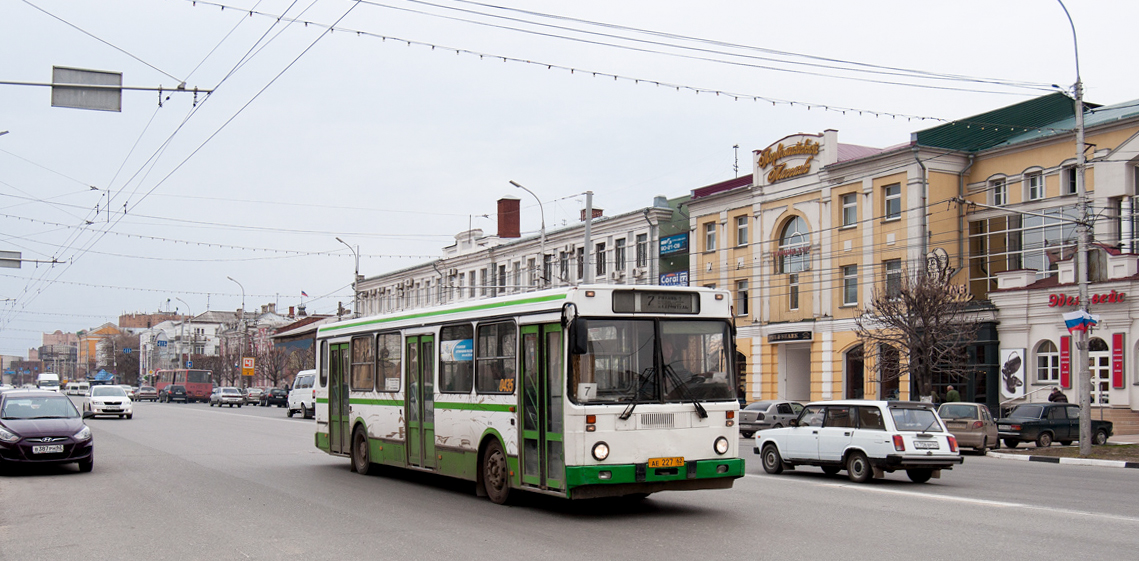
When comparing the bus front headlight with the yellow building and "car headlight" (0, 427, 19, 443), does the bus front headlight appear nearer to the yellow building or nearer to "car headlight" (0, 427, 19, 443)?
"car headlight" (0, 427, 19, 443)

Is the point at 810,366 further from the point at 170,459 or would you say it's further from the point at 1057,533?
the point at 1057,533

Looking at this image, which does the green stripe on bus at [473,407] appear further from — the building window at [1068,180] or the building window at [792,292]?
the building window at [792,292]

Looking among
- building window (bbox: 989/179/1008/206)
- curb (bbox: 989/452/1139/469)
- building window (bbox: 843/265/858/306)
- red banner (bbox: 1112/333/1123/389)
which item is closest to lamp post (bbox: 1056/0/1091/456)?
curb (bbox: 989/452/1139/469)

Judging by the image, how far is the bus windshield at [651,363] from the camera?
37.2 ft

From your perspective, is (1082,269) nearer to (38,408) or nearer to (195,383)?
(38,408)

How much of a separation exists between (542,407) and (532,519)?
128cm

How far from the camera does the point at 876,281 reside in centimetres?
3991

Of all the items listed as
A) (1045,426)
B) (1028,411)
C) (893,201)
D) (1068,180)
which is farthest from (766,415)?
(1068,180)

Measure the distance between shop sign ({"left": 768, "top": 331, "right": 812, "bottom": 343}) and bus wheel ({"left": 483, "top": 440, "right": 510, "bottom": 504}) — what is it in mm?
31985

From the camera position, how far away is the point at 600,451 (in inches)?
438

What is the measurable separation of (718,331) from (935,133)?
30702 mm

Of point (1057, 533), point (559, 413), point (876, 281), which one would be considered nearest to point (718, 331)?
point (559, 413)

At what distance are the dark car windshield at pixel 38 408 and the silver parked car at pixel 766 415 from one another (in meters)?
21.0

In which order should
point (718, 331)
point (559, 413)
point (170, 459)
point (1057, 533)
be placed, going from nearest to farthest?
point (1057, 533) → point (559, 413) → point (718, 331) → point (170, 459)
